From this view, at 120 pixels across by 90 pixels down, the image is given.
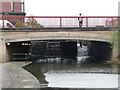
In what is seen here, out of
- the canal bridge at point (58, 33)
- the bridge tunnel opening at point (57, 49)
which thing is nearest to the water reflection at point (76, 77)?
the canal bridge at point (58, 33)

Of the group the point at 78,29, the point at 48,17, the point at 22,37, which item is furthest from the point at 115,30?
the point at 22,37

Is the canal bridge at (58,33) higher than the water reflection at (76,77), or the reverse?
the canal bridge at (58,33)

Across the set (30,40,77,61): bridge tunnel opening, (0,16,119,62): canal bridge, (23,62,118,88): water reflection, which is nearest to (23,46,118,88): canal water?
(23,62,118,88): water reflection

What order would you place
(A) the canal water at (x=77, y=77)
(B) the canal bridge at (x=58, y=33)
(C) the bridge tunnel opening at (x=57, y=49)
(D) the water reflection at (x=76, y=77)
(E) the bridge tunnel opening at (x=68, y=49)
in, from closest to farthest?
1. (A) the canal water at (x=77, y=77)
2. (D) the water reflection at (x=76, y=77)
3. (B) the canal bridge at (x=58, y=33)
4. (E) the bridge tunnel opening at (x=68, y=49)
5. (C) the bridge tunnel opening at (x=57, y=49)

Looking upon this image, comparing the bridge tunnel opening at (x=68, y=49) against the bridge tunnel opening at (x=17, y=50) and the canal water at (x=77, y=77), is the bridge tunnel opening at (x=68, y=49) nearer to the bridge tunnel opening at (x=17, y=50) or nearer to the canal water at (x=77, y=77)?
the bridge tunnel opening at (x=17, y=50)

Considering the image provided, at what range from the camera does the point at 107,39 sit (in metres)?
33.4

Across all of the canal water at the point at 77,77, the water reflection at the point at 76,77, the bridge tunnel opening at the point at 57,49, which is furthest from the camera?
the bridge tunnel opening at the point at 57,49

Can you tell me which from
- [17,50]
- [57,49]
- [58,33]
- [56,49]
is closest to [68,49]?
[57,49]

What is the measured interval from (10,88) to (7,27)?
66.5 ft

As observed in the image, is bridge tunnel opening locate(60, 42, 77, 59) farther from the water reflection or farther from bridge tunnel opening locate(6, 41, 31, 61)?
the water reflection

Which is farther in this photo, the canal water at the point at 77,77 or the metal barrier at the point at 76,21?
the metal barrier at the point at 76,21

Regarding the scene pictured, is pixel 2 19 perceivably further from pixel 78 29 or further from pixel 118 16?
pixel 118 16

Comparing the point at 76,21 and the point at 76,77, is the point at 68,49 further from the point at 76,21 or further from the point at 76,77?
the point at 76,77


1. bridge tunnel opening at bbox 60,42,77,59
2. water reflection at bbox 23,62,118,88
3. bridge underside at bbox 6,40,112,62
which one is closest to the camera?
water reflection at bbox 23,62,118,88
